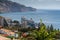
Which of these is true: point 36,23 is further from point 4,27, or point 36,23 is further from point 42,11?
point 4,27

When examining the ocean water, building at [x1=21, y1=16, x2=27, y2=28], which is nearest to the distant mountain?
the ocean water

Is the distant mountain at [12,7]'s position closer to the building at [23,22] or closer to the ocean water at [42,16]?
the ocean water at [42,16]

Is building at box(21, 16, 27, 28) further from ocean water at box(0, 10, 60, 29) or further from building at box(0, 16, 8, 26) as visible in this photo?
building at box(0, 16, 8, 26)

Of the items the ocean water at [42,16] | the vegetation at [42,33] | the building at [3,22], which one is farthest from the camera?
the building at [3,22]

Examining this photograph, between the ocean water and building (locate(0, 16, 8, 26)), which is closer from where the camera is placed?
the ocean water

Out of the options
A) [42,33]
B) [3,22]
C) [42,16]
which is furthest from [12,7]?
[42,33]

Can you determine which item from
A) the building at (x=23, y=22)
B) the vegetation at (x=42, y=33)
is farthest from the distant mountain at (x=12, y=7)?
the vegetation at (x=42, y=33)

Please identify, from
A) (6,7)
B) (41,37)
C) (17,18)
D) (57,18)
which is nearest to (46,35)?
(41,37)

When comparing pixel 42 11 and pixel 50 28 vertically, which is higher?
pixel 42 11
